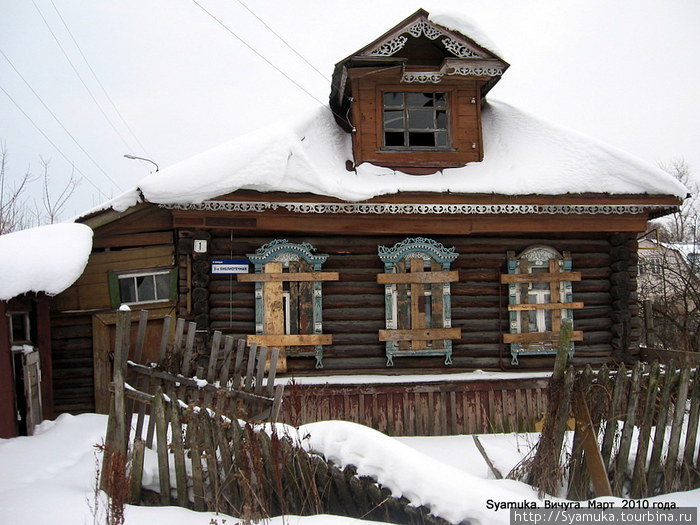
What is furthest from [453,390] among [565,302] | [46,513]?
[46,513]

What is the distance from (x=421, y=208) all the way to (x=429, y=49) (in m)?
3.18

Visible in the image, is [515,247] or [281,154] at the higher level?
[281,154]

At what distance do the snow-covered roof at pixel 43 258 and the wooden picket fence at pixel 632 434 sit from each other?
6294 millimetres

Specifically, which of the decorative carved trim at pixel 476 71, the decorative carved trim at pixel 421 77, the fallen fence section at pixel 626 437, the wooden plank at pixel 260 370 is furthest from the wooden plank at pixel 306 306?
the fallen fence section at pixel 626 437

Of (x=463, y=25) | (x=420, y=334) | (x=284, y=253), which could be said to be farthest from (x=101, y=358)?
(x=463, y=25)

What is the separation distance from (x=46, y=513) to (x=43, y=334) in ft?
12.5

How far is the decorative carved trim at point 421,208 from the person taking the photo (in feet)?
24.7

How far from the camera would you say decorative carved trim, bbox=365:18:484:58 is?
28.1 ft

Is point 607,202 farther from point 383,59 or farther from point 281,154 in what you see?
point 281,154

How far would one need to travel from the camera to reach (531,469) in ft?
14.7

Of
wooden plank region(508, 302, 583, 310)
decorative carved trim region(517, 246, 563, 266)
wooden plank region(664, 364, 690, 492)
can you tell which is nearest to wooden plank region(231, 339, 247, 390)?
wooden plank region(664, 364, 690, 492)

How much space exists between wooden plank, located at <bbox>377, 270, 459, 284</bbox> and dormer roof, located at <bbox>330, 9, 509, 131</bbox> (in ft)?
10.8

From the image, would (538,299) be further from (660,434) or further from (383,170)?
(660,434)

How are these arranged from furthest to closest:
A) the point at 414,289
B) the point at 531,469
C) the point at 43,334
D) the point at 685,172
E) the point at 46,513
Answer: the point at 685,172 → the point at 414,289 → the point at 43,334 → the point at 531,469 → the point at 46,513
